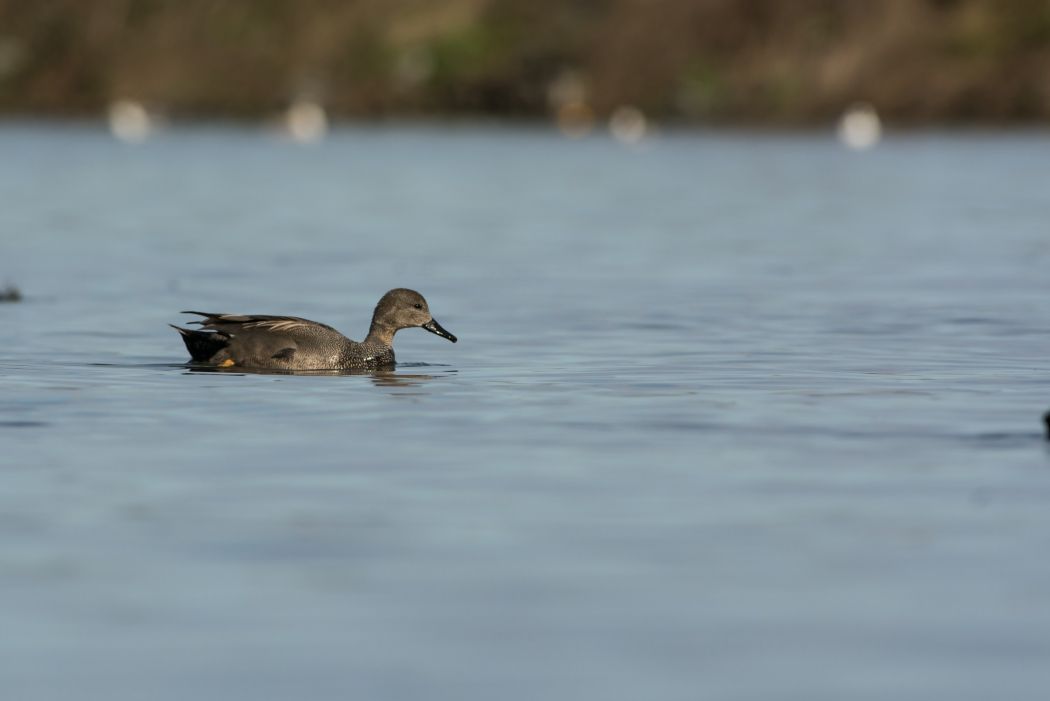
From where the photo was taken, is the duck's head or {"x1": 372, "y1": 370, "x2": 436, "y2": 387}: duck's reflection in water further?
the duck's head

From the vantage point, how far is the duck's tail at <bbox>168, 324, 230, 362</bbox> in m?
16.9

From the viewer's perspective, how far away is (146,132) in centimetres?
15550

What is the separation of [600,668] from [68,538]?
3276 millimetres

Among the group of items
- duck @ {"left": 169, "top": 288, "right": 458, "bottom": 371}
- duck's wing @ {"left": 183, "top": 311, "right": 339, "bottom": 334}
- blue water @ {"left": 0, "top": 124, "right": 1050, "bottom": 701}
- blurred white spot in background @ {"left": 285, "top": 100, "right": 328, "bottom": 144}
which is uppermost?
blurred white spot in background @ {"left": 285, "top": 100, "right": 328, "bottom": 144}

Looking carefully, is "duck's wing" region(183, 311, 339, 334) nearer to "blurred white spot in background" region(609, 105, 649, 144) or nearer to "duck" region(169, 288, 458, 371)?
"duck" region(169, 288, 458, 371)

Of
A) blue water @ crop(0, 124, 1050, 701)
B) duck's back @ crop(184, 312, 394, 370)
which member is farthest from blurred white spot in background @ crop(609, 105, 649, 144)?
duck's back @ crop(184, 312, 394, 370)

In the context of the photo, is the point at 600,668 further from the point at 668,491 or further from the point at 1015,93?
the point at 1015,93

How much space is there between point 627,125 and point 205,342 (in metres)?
142

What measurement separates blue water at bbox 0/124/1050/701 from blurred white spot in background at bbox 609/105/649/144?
10727 cm

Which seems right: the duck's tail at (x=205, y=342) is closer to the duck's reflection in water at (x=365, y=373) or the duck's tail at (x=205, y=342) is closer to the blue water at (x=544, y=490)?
the duck's reflection in water at (x=365, y=373)

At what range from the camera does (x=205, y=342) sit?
1706 centimetres

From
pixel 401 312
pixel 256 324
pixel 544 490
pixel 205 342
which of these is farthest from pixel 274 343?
pixel 544 490

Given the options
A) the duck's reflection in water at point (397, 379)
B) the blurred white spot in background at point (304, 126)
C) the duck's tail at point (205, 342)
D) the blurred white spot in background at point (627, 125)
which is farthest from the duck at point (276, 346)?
the blurred white spot in background at point (304, 126)

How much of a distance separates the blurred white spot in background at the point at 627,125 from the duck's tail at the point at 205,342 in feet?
372
